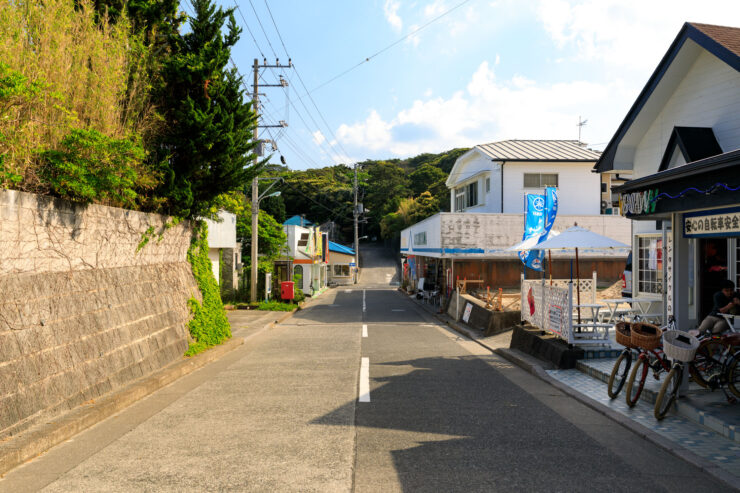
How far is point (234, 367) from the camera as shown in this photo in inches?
416

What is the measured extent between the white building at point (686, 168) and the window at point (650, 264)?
0.09 feet

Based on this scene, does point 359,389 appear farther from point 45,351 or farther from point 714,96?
point 714,96

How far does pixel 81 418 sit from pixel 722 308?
31.0 feet

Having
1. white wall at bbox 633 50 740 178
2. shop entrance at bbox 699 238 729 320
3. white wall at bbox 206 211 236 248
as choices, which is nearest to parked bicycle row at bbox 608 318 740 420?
shop entrance at bbox 699 238 729 320

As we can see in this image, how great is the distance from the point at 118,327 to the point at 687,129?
1110 centimetres

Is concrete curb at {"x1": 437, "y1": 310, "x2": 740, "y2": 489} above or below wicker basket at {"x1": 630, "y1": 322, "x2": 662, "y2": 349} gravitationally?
below

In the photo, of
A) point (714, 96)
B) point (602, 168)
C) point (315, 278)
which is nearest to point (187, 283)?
point (602, 168)

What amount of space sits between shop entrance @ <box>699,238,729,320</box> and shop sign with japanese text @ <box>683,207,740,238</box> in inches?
156

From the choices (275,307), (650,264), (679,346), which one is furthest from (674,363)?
(275,307)

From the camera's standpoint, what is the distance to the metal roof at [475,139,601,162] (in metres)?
29.6

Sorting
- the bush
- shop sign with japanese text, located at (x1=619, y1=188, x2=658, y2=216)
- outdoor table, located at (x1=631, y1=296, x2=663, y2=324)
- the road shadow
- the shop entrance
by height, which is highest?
shop sign with japanese text, located at (x1=619, y1=188, x2=658, y2=216)

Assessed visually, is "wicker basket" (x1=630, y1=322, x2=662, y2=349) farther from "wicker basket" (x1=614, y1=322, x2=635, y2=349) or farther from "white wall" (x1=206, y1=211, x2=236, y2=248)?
"white wall" (x1=206, y1=211, x2=236, y2=248)

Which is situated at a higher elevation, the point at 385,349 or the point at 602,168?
the point at 602,168

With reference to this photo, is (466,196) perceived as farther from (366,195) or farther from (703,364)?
(366,195)
